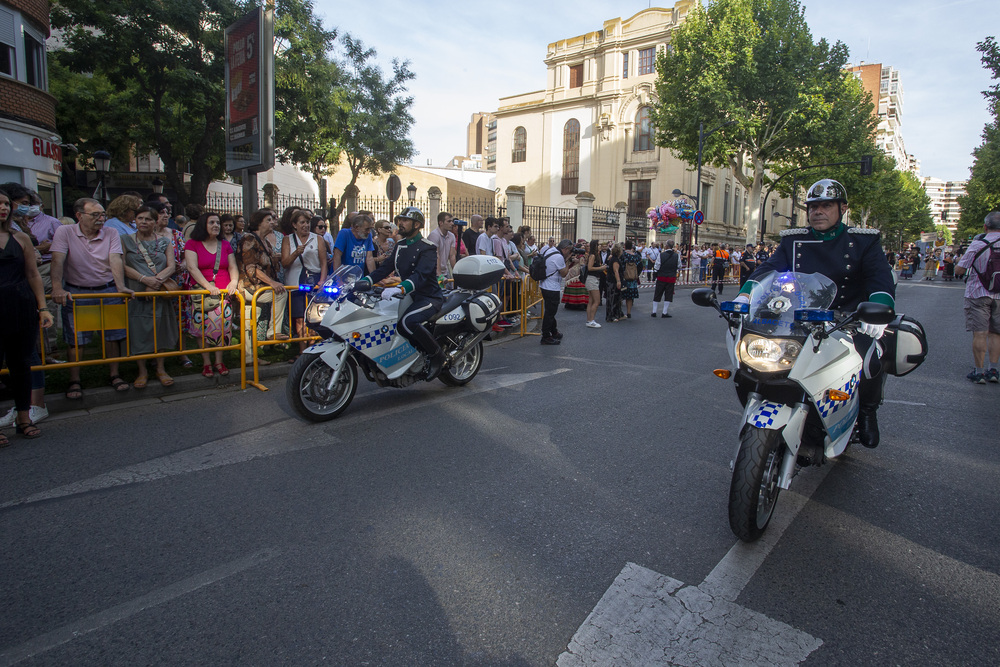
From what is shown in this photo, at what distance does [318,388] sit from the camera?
5250 millimetres

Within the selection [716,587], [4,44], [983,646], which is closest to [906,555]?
[983,646]

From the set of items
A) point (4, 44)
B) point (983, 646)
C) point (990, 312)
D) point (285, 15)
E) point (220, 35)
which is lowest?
point (983, 646)

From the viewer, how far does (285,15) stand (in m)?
19.6

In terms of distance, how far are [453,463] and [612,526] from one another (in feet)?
4.33

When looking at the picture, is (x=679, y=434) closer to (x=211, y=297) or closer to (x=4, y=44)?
(x=211, y=297)

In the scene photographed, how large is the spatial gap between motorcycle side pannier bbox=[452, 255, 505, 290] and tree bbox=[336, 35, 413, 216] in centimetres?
2217

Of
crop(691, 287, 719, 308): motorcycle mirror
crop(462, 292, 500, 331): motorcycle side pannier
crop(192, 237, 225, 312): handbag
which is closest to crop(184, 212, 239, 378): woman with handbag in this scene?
crop(192, 237, 225, 312): handbag

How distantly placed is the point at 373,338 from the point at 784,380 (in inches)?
137

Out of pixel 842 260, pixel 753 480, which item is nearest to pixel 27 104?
pixel 842 260

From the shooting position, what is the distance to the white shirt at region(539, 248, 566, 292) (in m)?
9.84

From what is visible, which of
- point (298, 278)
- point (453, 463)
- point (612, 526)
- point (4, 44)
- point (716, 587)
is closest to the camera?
point (716, 587)

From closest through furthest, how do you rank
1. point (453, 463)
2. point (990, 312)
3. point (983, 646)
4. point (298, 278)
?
1. point (983, 646)
2. point (453, 463)
3. point (990, 312)
4. point (298, 278)

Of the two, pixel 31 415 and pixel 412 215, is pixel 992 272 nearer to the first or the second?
pixel 412 215

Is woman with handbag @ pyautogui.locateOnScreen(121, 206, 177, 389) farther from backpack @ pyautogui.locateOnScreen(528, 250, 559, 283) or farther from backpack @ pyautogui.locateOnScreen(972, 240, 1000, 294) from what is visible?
backpack @ pyautogui.locateOnScreen(972, 240, 1000, 294)
